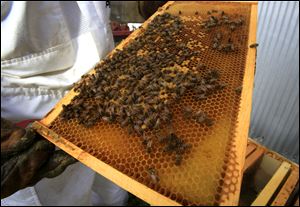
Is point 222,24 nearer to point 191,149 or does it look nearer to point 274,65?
point 191,149

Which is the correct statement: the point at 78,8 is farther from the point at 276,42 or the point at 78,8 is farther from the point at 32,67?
the point at 276,42

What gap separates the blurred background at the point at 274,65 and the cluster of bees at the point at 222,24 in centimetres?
93

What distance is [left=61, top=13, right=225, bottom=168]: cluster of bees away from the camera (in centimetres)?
180

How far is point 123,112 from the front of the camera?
1.89 meters

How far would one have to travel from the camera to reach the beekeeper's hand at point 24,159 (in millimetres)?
1961

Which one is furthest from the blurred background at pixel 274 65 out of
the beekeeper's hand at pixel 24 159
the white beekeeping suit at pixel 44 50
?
the beekeeper's hand at pixel 24 159

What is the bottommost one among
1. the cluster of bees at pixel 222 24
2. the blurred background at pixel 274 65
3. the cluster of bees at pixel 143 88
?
the blurred background at pixel 274 65

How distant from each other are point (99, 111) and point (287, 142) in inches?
166

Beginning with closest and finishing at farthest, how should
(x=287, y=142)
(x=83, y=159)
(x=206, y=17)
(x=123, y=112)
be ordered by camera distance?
1. (x=83, y=159)
2. (x=123, y=112)
3. (x=206, y=17)
4. (x=287, y=142)

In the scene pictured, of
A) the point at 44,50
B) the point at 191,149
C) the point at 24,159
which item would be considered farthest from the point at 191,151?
the point at 44,50

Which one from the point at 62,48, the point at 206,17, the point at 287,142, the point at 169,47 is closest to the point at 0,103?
the point at 62,48

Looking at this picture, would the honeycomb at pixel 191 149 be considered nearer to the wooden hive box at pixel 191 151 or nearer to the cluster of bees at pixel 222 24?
the wooden hive box at pixel 191 151

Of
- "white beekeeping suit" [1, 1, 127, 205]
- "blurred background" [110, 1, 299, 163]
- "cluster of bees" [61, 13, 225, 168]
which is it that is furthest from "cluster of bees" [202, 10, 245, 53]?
"white beekeeping suit" [1, 1, 127, 205]

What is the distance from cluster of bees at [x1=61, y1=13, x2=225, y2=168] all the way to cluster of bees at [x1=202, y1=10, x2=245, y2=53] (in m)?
0.27
